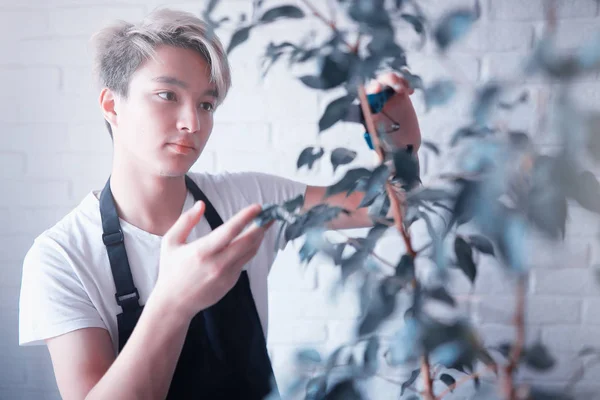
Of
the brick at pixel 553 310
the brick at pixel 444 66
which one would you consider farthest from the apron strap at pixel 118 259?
the brick at pixel 553 310

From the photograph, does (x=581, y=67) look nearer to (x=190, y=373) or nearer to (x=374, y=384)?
(x=190, y=373)

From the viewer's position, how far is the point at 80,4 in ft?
4.93

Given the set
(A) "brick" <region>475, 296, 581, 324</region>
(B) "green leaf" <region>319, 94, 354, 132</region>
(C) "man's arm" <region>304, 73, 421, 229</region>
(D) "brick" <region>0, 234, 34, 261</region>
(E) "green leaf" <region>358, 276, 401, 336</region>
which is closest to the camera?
(E) "green leaf" <region>358, 276, 401, 336</region>

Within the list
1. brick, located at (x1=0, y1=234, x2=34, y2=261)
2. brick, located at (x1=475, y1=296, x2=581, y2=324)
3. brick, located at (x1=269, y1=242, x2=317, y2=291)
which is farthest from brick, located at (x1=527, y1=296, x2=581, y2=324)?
brick, located at (x1=0, y1=234, x2=34, y2=261)

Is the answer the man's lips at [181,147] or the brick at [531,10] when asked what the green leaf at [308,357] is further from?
the brick at [531,10]

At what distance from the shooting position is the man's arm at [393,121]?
968mm

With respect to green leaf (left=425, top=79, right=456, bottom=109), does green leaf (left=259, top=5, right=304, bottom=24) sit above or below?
above

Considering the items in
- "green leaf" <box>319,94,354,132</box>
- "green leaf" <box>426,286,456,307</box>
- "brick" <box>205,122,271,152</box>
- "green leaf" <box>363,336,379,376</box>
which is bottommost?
"green leaf" <box>363,336,379,376</box>

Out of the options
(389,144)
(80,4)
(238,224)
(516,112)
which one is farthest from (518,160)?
(80,4)

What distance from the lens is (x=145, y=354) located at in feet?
2.76

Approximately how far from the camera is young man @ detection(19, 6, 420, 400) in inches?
34.1

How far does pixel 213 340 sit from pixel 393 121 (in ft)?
1.92

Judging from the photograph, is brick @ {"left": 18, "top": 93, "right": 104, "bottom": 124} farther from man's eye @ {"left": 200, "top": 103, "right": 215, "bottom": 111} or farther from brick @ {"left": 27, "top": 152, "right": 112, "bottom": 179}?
man's eye @ {"left": 200, "top": 103, "right": 215, "bottom": 111}

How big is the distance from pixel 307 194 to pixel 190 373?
0.50 meters
